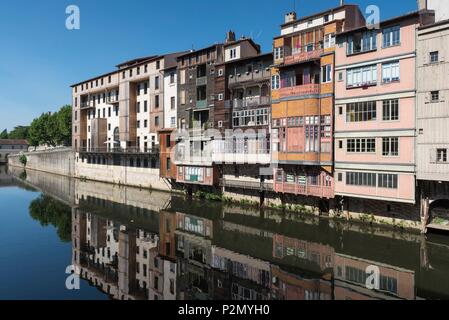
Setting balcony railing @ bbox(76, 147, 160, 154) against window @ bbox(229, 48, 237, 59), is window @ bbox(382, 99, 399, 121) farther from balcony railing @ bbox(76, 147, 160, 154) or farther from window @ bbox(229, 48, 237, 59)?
balcony railing @ bbox(76, 147, 160, 154)

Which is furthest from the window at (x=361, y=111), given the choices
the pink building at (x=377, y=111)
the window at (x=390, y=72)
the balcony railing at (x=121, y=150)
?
the balcony railing at (x=121, y=150)

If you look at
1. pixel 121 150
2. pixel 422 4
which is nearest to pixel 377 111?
pixel 422 4

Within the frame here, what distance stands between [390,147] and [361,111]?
4.20 meters

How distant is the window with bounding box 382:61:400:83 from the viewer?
3203 centimetres

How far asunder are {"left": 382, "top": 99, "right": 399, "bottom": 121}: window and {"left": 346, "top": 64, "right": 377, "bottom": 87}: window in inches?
87.7

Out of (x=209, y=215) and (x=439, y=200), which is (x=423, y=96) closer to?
(x=439, y=200)

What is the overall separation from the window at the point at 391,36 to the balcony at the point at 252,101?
1414cm

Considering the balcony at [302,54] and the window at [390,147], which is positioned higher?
the balcony at [302,54]

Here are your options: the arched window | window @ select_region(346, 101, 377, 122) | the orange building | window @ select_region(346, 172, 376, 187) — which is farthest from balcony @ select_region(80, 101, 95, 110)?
window @ select_region(346, 172, 376, 187)

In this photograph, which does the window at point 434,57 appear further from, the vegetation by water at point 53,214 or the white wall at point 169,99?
the white wall at point 169,99

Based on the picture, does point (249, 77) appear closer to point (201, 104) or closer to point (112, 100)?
point (201, 104)

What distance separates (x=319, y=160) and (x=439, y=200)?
35.4 ft

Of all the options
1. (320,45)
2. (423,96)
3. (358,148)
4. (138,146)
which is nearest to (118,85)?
(138,146)

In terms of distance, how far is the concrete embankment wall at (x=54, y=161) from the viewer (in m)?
92.7
